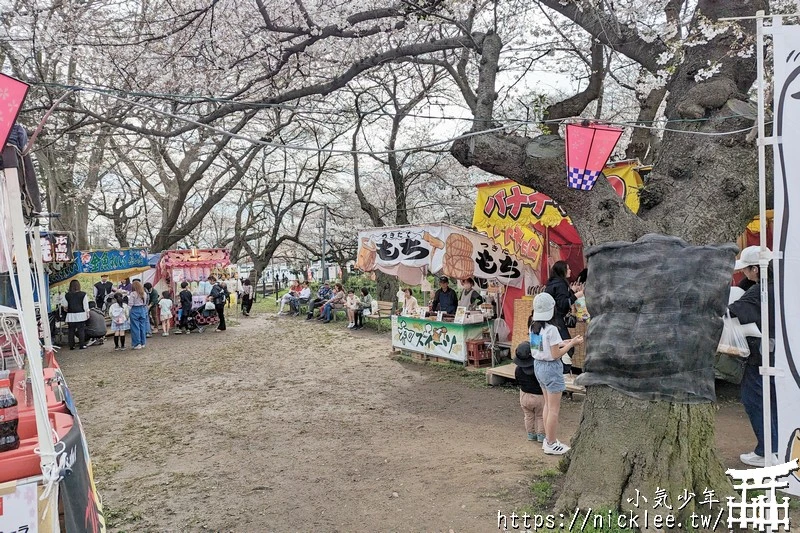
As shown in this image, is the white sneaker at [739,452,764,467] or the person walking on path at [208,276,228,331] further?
the person walking on path at [208,276,228,331]

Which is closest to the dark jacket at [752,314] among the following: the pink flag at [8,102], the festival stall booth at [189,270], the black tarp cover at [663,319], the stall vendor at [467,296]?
the black tarp cover at [663,319]

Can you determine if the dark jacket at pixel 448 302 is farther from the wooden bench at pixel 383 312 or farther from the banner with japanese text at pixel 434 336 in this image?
the wooden bench at pixel 383 312

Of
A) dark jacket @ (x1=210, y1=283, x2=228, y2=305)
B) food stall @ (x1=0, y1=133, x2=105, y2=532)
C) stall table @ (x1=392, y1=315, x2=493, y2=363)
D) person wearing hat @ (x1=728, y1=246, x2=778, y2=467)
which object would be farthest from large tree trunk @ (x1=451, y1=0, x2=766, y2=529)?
dark jacket @ (x1=210, y1=283, x2=228, y2=305)

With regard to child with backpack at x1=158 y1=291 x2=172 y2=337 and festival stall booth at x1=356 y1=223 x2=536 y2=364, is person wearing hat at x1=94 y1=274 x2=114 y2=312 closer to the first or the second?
child with backpack at x1=158 y1=291 x2=172 y2=337

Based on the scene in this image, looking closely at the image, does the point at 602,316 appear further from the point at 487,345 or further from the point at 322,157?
the point at 322,157

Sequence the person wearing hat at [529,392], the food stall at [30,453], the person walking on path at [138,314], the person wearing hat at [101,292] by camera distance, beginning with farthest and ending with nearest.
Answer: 1. the person wearing hat at [101,292]
2. the person walking on path at [138,314]
3. the person wearing hat at [529,392]
4. the food stall at [30,453]

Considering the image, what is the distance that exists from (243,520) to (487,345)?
6.50m

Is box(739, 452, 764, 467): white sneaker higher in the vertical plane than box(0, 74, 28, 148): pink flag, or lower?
lower

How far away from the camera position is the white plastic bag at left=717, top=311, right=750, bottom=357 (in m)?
4.58

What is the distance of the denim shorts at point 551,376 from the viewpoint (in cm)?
501

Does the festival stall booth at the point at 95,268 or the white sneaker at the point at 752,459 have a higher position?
the festival stall booth at the point at 95,268

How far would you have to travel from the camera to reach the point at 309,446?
6.00 m

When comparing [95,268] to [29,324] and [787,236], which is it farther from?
[787,236]

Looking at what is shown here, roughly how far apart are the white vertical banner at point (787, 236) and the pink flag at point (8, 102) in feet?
14.1
